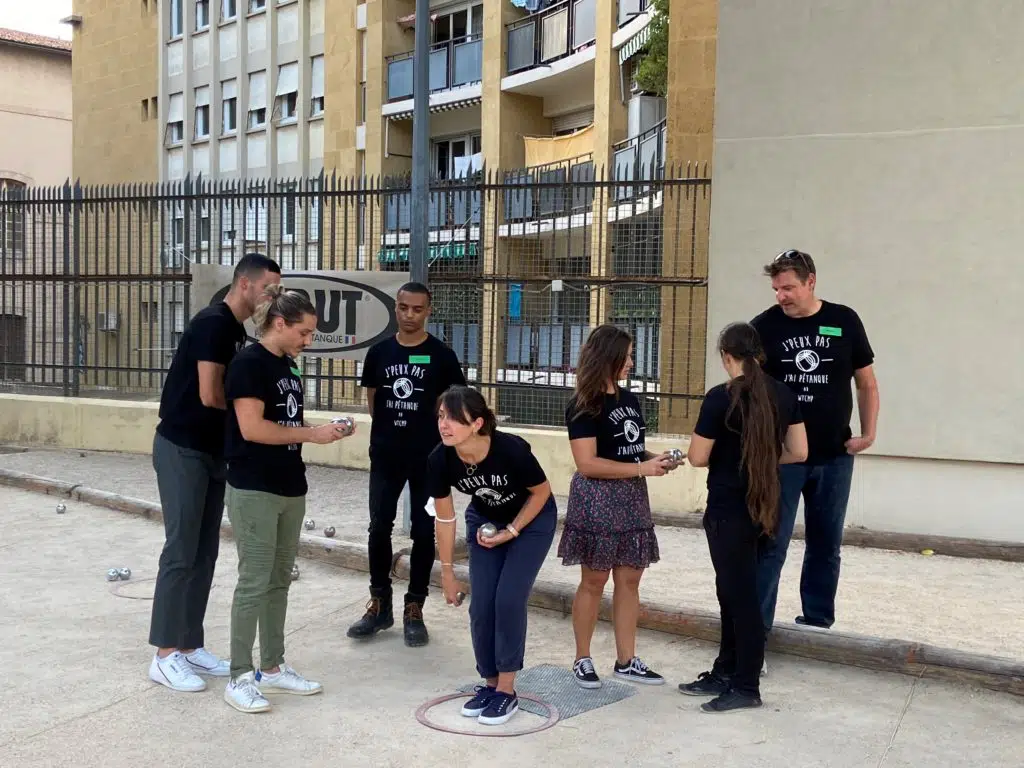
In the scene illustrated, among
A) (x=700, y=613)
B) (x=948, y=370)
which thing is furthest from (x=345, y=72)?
(x=700, y=613)

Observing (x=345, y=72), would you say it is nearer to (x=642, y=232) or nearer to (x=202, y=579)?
(x=642, y=232)

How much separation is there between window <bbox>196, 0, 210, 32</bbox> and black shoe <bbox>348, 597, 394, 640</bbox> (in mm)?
33485

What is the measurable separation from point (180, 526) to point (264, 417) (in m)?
0.74

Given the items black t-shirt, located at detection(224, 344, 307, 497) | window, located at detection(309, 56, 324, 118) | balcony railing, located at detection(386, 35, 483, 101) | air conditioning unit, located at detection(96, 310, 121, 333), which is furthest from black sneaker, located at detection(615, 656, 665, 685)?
window, located at detection(309, 56, 324, 118)

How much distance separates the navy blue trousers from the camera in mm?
4586

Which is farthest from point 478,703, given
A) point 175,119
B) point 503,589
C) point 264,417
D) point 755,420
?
point 175,119

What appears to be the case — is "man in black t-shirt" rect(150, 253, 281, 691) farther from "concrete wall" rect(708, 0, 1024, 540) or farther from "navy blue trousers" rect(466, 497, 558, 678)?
"concrete wall" rect(708, 0, 1024, 540)

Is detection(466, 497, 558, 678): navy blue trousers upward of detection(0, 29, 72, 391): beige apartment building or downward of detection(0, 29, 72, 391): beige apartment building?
downward

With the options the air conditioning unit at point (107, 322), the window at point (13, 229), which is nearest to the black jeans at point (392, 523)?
the air conditioning unit at point (107, 322)

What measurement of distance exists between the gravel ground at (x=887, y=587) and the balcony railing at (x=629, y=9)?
1321 centimetres

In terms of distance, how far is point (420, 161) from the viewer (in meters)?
8.38

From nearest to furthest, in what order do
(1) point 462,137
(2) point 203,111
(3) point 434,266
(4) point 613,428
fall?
(4) point 613,428 < (3) point 434,266 < (1) point 462,137 < (2) point 203,111

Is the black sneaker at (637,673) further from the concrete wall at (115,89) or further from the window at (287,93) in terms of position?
the concrete wall at (115,89)

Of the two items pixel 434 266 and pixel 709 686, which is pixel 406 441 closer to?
pixel 709 686
